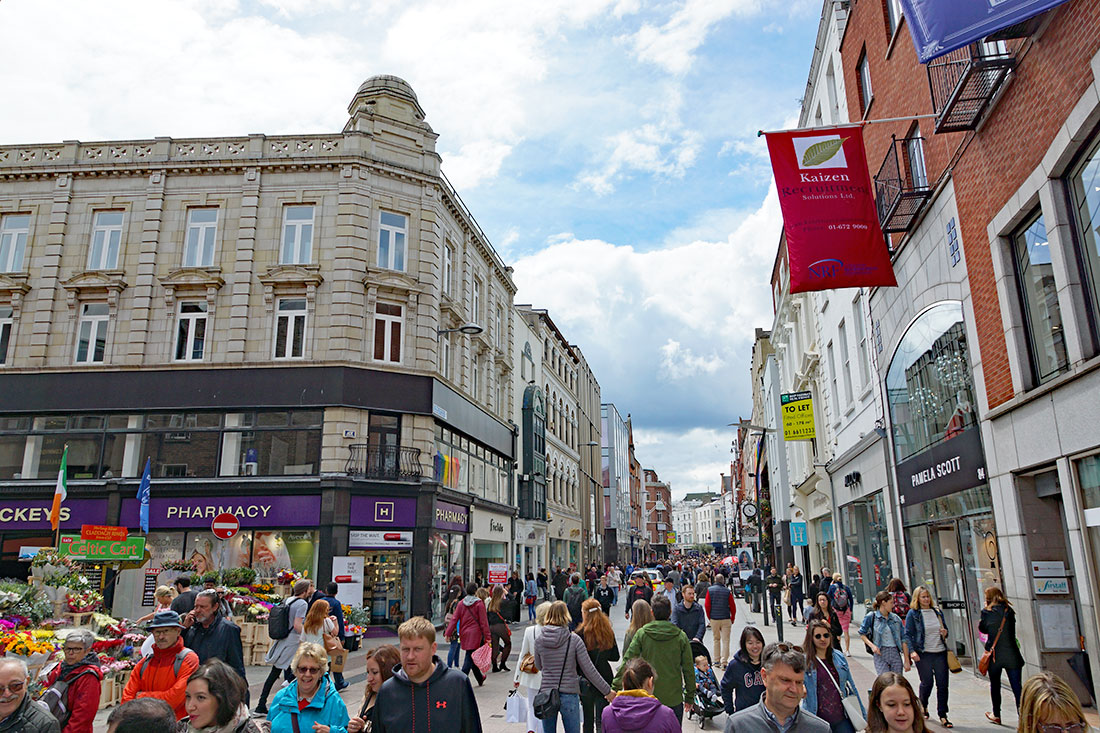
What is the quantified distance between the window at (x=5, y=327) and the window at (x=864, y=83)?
26.9 m

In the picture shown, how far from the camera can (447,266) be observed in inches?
1093

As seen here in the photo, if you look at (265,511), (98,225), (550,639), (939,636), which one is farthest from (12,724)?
(98,225)

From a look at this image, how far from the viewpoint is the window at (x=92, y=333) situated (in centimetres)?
2438

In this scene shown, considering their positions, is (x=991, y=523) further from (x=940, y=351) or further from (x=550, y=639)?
(x=550, y=639)

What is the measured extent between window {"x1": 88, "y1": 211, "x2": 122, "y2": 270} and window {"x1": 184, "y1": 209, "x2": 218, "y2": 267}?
2355 millimetres

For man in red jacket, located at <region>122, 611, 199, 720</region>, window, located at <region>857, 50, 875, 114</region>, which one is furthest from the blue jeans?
window, located at <region>857, 50, 875, 114</region>

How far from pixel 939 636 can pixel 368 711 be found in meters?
7.49

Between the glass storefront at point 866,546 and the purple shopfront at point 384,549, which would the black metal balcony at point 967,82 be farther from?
the purple shopfront at point 384,549

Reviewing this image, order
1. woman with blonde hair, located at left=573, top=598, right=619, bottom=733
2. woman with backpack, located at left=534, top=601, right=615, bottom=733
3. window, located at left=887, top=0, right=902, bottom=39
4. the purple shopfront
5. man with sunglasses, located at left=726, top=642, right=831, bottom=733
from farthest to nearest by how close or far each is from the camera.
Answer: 1. the purple shopfront
2. window, located at left=887, top=0, right=902, bottom=39
3. woman with blonde hair, located at left=573, top=598, right=619, bottom=733
4. woman with backpack, located at left=534, top=601, right=615, bottom=733
5. man with sunglasses, located at left=726, top=642, right=831, bottom=733

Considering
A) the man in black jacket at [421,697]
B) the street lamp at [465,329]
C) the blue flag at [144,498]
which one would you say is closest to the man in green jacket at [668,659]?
the man in black jacket at [421,697]

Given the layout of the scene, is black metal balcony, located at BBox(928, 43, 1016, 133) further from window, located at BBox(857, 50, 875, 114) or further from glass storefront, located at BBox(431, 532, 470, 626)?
glass storefront, located at BBox(431, 532, 470, 626)

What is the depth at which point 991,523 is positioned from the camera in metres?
11.6

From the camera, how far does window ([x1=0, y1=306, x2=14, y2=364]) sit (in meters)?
24.7

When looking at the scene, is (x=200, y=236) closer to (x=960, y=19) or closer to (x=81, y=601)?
(x=81, y=601)
